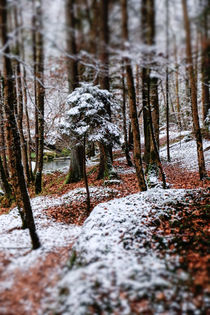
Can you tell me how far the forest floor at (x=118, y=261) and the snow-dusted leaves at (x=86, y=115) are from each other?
304 centimetres

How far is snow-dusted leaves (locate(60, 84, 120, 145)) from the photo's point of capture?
7293mm

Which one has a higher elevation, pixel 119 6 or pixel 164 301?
pixel 119 6

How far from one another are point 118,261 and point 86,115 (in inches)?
204

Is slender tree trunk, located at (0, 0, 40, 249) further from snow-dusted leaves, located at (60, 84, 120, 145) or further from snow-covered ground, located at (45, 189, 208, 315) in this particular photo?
snow-dusted leaves, located at (60, 84, 120, 145)

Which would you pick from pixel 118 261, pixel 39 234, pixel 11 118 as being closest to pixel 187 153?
pixel 39 234

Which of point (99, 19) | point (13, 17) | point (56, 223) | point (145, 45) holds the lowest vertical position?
point (56, 223)

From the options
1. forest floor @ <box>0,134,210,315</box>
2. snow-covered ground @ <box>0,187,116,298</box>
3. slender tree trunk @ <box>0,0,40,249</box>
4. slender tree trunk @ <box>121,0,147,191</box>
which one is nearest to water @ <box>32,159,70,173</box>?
snow-covered ground @ <box>0,187,116,298</box>

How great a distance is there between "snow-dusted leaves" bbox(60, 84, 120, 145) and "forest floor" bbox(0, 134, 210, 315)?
3037 millimetres

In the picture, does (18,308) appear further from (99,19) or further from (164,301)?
(99,19)

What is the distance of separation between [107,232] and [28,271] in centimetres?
199

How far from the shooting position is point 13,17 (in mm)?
6184

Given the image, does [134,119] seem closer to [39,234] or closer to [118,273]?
[39,234]

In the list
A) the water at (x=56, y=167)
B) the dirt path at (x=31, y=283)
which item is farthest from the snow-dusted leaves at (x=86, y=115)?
the water at (x=56, y=167)

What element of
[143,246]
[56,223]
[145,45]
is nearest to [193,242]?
[143,246]
